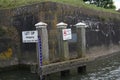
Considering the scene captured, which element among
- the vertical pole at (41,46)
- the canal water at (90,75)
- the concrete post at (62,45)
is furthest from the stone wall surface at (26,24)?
the vertical pole at (41,46)

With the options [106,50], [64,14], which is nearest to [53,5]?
[64,14]

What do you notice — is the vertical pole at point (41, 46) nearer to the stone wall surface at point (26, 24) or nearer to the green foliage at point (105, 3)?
the stone wall surface at point (26, 24)

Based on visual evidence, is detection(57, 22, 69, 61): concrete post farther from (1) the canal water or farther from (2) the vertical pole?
(2) the vertical pole

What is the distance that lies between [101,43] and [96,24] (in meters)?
1.29

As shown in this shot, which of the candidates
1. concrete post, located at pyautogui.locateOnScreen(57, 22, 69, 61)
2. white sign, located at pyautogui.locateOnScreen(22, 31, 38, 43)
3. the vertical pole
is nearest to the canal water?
concrete post, located at pyautogui.locateOnScreen(57, 22, 69, 61)

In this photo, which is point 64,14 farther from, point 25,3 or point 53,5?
point 25,3

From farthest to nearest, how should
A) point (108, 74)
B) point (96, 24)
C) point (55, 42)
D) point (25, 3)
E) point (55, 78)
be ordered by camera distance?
point (96, 24), point (25, 3), point (55, 42), point (108, 74), point (55, 78)

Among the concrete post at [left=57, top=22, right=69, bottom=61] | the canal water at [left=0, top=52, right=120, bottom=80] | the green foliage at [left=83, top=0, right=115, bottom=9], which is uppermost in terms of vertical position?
the green foliage at [left=83, top=0, right=115, bottom=9]

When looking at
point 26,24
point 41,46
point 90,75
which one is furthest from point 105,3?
point 41,46

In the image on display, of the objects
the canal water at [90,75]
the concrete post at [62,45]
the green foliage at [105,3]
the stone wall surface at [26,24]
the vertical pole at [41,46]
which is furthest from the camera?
the green foliage at [105,3]

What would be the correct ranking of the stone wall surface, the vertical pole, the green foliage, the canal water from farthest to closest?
the green foliage, the stone wall surface, the canal water, the vertical pole

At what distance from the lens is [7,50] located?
14859 mm

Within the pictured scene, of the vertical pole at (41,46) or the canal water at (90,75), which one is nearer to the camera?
the vertical pole at (41,46)

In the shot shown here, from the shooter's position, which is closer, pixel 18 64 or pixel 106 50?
pixel 18 64
